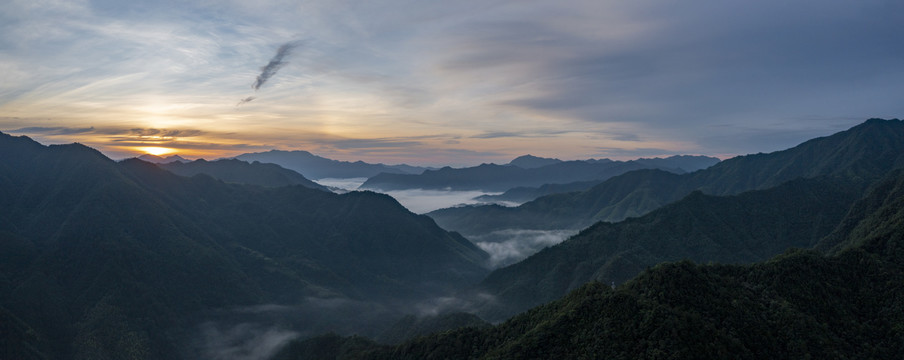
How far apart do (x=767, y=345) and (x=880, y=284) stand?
4038cm

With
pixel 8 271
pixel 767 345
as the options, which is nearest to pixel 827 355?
pixel 767 345

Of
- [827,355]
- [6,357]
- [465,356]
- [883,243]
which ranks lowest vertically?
[6,357]

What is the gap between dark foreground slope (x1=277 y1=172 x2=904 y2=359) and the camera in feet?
223

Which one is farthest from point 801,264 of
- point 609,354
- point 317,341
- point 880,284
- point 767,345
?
point 317,341

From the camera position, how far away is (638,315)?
235ft

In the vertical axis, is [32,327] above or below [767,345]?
below

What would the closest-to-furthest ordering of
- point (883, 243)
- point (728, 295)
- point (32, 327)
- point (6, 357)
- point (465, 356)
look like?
point (728, 295)
point (465, 356)
point (883, 243)
point (6, 357)
point (32, 327)

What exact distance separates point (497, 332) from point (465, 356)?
29.0 ft

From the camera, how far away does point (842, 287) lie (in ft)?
283

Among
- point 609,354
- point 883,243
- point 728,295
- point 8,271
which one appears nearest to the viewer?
point 609,354

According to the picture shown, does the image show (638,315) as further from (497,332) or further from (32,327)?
(32,327)

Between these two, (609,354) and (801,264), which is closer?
(609,354)

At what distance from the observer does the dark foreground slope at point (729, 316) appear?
67.9 metres

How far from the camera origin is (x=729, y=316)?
72.2m
